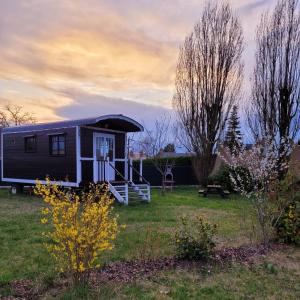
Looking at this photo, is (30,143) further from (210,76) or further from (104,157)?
(210,76)

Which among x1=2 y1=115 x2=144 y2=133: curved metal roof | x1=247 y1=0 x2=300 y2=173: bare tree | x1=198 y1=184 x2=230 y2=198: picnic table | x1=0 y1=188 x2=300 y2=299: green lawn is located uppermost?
x1=247 y1=0 x2=300 y2=173: bare tree

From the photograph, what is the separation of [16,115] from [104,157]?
25.1 metres

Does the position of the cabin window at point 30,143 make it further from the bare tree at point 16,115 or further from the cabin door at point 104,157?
the bare tree at point 16,115

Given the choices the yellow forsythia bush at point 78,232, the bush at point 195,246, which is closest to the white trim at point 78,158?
the bush at point 195,246

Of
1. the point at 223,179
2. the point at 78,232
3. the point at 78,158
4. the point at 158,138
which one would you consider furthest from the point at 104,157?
the point at 158,138

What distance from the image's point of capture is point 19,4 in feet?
26.0

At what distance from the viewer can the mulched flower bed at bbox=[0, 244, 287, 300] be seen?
3.80 metres

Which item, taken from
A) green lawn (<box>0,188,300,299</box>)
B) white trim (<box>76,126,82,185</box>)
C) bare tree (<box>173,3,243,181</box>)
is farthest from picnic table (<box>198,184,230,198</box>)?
green lawn (<box>0,188,300,299</box>)

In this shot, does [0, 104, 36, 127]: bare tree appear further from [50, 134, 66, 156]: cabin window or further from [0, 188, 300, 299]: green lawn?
[0, 188, 300, 299]: green lawn

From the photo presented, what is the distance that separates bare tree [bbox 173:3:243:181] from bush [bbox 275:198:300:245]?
39.4ft

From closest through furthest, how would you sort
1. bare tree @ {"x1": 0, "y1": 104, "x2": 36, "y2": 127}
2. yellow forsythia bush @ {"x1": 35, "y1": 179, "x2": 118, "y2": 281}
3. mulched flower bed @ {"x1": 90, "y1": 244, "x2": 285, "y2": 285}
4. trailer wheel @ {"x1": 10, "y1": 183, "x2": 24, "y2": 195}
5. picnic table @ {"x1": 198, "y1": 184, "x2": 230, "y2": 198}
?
yellow forsythia bush @ {"x1": 35, "y1": 179, "x2": 118, "y2": 281}, mulched flower bed @ {"x1": 90, "y1": 244, "x2": 285, "y2": 285}, picnic table @ {"x1": 198, "y1": 184, "x2": 230, "y2": 198}, trailer wheel @ {"x1": 10, "y1": 183, "x2": 24, "y2": 195}, bare tree @ {"x1": 0, "y1": 104, "x2": 36, "y2": 127}

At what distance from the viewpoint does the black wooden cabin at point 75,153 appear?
1268 cm

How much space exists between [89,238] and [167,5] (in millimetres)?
6838

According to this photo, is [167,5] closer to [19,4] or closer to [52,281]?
[19,4]
